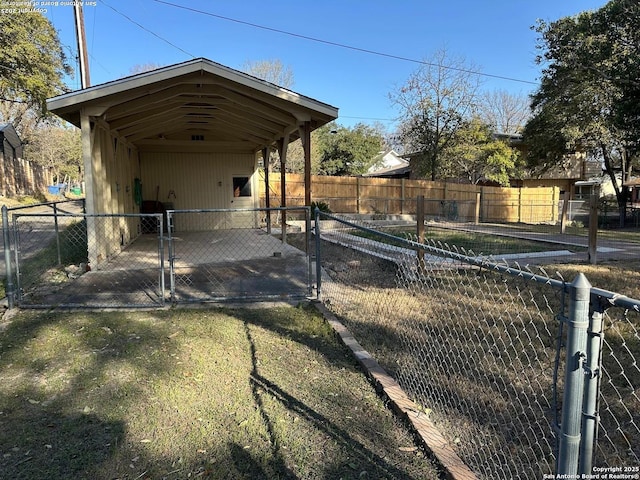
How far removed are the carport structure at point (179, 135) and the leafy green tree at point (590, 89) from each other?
11.1m

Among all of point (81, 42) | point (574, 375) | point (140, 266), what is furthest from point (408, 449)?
point (81, 42)

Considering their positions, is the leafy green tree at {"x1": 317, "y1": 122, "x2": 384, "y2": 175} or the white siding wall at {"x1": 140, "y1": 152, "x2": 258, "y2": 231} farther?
the leafy green tree at {"x1": 317, "y1": 122, "x2": 384, "y2": 175}

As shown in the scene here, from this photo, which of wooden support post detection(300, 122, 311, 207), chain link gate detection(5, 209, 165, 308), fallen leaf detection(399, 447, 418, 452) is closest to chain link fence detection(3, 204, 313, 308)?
chain link gate detection(5, 209, 165, 308)

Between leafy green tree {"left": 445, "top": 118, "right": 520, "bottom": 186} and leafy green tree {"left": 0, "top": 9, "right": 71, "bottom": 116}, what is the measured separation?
2050 cm

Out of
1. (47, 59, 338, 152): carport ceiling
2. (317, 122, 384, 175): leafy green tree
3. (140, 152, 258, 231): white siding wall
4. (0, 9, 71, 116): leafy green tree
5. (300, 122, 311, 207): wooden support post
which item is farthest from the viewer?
(317, 122, 384, 175): leafy green tree

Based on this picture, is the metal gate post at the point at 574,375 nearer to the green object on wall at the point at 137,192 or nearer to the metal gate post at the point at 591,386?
the metal gate post at the point at 591,386

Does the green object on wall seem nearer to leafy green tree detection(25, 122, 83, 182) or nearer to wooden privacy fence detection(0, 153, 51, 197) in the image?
wooden privacy fence detection(0, 153, 51, 197)

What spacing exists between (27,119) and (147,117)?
36.0 meters

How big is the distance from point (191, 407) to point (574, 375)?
2.49 m

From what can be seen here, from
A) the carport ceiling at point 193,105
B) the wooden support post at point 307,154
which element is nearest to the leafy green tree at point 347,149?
the carport ceiling at point 193,105

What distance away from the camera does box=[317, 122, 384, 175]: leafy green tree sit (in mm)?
32625

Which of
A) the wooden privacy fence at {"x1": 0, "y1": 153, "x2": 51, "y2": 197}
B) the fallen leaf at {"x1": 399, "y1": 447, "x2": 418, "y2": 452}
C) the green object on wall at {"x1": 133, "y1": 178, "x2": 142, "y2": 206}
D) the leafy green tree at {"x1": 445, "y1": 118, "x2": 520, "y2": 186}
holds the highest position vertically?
the leafy green tree at {"x1": 445, "y1": 118, "x2": 520, "y2": 186}

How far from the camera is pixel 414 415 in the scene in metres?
2.85

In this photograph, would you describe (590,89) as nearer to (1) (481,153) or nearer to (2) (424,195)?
(1) (481,153)
